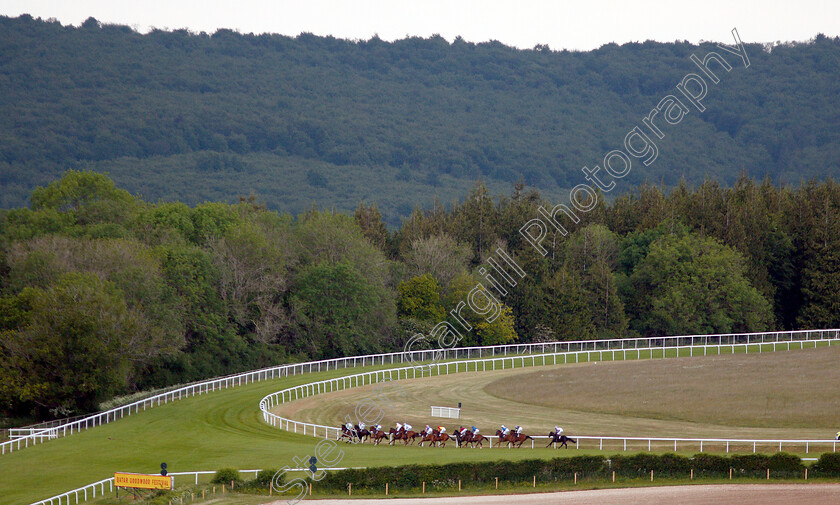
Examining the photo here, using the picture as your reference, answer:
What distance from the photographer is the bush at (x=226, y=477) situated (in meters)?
24.5

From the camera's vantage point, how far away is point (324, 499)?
23875mm

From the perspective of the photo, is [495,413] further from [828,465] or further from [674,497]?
[828,465]

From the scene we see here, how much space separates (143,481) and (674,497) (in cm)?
1358

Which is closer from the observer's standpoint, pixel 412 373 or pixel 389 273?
pixel 412 373

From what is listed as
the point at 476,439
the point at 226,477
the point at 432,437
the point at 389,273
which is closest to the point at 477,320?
the point at 389,273

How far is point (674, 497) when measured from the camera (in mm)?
22688

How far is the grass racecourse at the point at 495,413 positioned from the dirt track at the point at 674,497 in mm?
2631

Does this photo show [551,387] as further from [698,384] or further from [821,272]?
[821,272]

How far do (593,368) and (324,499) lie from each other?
24727 mm

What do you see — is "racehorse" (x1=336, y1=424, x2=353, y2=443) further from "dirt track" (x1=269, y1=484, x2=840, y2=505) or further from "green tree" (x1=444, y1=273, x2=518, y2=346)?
"green tree" (x1=444, y1=273, x2=518, y2=346)

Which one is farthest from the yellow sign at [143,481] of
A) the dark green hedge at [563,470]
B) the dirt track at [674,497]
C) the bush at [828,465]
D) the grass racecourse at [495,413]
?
the bush at [828,465]

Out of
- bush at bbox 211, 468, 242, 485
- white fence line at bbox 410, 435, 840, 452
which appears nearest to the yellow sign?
bush at bbox 211, 468, 242, 485

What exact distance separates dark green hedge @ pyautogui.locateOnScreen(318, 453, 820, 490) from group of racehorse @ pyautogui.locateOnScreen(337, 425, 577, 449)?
14.2 feet

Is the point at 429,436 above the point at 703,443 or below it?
below
